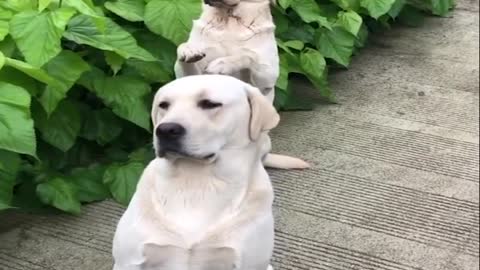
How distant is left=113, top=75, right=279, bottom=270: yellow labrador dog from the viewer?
1.62m

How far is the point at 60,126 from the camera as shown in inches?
111

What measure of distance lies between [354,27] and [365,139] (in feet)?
2.13

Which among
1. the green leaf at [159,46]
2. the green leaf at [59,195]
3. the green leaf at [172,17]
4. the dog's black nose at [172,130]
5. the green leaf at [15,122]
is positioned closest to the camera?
the dog's black nose at [172,130]

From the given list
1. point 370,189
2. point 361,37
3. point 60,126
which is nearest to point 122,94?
point 60,126

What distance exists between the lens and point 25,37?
2.51 m

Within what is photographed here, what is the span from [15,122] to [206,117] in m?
0.97

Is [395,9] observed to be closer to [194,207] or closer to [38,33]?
[38,33]

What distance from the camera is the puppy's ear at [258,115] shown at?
170 centimetres

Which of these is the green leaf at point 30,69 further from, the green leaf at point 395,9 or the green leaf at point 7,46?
the green leaf at point 395,9

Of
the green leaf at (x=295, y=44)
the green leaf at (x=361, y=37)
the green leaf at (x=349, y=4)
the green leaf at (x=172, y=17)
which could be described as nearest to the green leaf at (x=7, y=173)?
the green leaf at (x=172, y=17)

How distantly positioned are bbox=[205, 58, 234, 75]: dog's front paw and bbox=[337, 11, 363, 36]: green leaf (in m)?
1.77

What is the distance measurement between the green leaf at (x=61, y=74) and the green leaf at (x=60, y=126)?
0.49ft

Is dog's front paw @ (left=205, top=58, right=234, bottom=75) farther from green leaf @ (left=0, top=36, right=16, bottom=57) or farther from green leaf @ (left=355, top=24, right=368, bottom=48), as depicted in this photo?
green leaf @ (left=355, top=24, right=368, bottom=48)

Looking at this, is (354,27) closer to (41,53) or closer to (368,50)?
(368,50)
